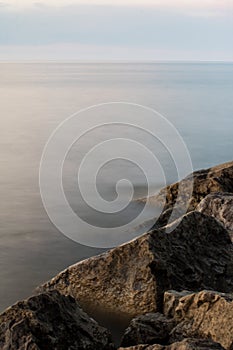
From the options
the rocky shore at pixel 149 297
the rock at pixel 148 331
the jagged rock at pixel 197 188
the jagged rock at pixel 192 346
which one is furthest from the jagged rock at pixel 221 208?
the jagged rock at pixel 192 346

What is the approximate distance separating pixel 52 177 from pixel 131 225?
5806 mm

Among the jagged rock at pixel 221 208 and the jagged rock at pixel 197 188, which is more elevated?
the jagged rock at pixel 197 188

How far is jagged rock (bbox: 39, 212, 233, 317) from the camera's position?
6004 millimetres

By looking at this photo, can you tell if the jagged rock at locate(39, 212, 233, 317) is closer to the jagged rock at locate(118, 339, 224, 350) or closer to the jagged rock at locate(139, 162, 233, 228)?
the jagged rock at locate(118, 339, 224, 350)

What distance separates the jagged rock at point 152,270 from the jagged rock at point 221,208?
0.53 m

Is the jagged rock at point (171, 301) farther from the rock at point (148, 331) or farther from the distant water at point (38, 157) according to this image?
the distant water at point (38, 157)

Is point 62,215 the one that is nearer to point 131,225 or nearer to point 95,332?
point 131,225

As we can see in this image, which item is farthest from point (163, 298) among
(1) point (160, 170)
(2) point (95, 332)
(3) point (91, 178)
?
(1) point (160, 170)

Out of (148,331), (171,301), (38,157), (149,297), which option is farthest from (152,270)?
(38,157)

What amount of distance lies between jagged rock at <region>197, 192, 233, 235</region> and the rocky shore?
0.01 metres

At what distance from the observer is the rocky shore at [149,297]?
4.34 meters

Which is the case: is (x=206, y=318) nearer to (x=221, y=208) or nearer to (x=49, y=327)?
(x=49, y=327)

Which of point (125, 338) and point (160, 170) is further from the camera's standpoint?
point (160, 170)

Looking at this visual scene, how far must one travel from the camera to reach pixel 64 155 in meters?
18.9
